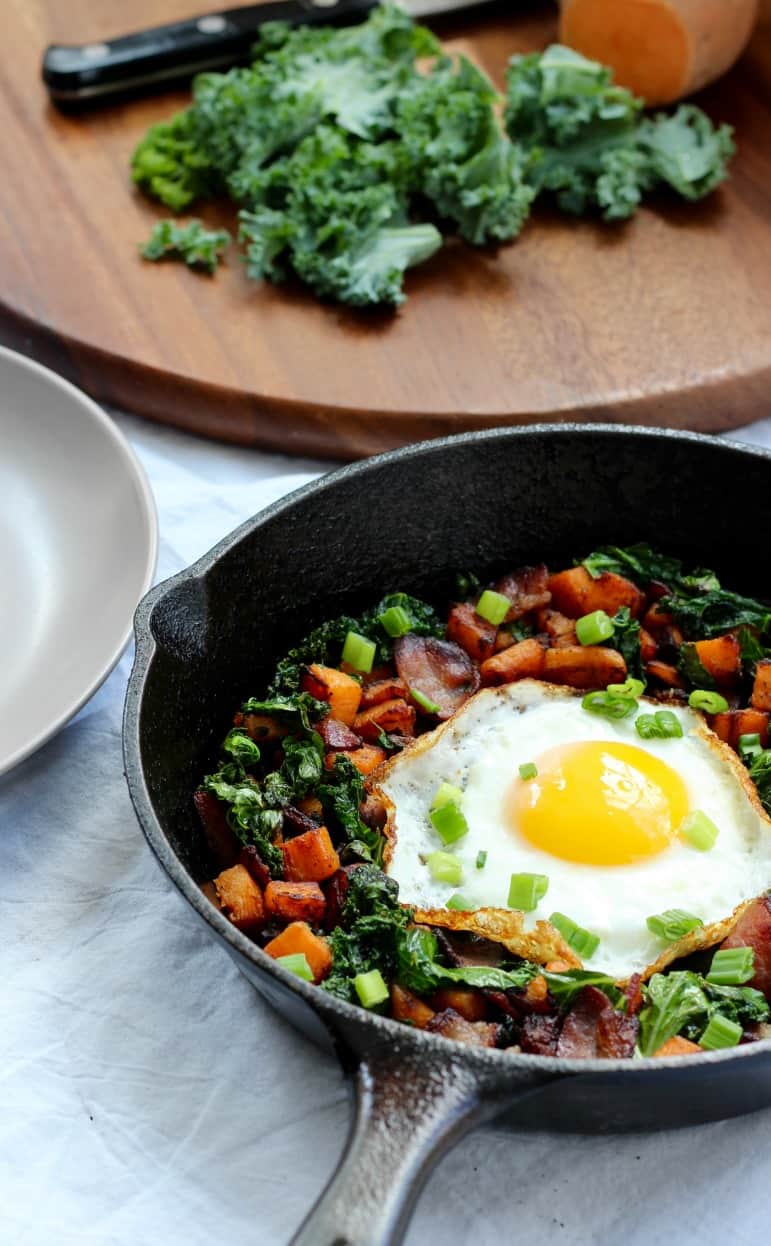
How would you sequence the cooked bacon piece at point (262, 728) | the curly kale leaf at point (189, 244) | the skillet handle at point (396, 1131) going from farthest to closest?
1. the curly kale leaf at point (189, 244)
2. the cooked bacon piece at point (262, 728)
3. the skillet handle at point (396, 1131)

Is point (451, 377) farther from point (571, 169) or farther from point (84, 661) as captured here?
point (84, 661)

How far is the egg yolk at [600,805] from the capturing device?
8.51 feet

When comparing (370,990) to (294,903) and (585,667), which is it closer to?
(294,903)

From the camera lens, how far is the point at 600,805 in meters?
2.63

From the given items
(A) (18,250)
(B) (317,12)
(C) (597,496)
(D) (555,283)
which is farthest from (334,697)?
(B) (317,12)

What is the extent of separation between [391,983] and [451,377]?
6.44 ft

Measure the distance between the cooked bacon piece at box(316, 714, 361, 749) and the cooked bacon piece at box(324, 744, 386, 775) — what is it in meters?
0.01

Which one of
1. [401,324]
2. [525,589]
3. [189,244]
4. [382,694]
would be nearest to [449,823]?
[382,694]

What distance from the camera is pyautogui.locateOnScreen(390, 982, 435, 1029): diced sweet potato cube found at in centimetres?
229

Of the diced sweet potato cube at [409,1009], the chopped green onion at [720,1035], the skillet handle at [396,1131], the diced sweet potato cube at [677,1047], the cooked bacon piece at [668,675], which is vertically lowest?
the cooked bacon piece at [668,675]

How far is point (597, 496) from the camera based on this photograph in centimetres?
307

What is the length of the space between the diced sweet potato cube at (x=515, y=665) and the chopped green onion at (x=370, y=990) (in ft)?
2.80

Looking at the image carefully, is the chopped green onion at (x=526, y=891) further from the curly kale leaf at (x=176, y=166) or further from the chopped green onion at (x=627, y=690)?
the curly kale leaf at (x=176, y=166)

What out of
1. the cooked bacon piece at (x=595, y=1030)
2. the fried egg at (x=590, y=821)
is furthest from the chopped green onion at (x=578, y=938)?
the cooked bacon piece at (x=595, y=1030)
